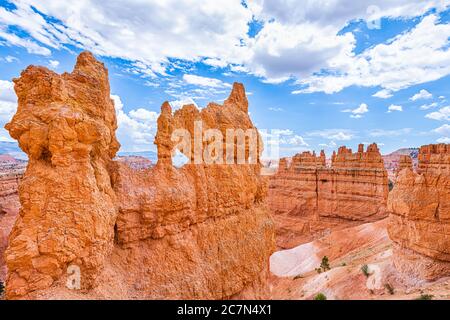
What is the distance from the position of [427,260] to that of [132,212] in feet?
63.2

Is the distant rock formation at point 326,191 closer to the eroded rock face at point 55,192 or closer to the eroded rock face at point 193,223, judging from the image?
the eroded rock face at point 193,223

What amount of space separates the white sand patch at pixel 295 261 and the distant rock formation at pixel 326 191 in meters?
7.16

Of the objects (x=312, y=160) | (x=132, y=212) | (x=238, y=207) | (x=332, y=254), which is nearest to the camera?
(x=132, y=212)

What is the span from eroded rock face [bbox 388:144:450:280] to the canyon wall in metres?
12.3

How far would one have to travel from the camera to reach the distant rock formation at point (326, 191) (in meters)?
43.6

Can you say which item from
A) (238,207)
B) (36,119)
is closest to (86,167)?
(36,119)

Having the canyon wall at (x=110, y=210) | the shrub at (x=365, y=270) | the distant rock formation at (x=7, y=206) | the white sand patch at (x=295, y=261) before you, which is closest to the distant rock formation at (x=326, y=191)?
the white sand patch at (x=295, y=261)

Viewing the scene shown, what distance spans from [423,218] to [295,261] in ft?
77.6

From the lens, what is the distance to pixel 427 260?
18453mm

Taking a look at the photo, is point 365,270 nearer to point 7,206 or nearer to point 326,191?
point 326,191
